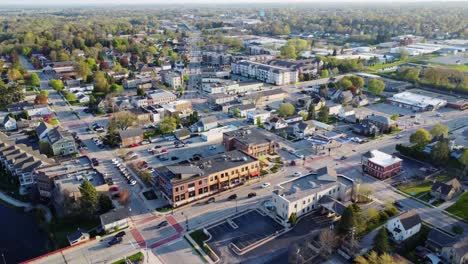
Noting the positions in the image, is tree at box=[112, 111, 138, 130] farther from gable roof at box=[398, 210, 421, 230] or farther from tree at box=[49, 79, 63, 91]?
gable roof at box=[398, 210, 421, 230]

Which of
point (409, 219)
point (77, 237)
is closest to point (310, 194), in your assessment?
point (409, 219)

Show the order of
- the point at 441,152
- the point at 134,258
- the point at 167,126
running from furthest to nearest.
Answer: the point at 167,126, the point at 441,152, the point at 134,258

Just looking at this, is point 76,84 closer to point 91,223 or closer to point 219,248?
point 91,223

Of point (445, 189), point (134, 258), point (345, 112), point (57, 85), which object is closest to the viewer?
point (134, 258)

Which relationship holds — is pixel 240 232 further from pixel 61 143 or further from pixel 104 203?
pixel 61 143

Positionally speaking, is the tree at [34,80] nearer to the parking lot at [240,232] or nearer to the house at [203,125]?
the house at [203,125]

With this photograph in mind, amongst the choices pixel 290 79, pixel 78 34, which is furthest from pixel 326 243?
pixel 78 34
